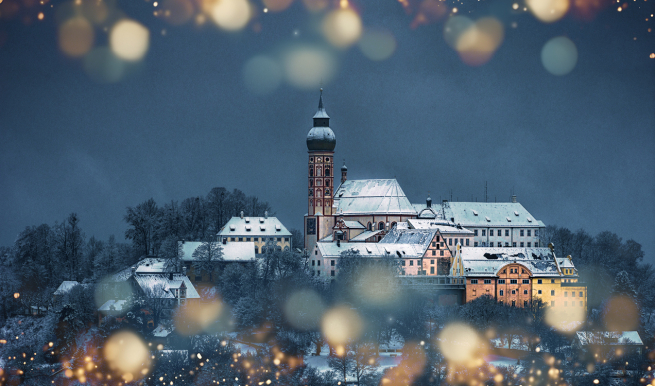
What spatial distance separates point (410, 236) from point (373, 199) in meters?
14.8

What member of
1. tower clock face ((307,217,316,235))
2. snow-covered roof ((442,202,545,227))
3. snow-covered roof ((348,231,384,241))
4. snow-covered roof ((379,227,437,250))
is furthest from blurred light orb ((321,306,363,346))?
snow-covered roof ((442,202,545,227))

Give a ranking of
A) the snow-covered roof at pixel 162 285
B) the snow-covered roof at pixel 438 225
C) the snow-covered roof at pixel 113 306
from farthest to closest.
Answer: the snow-covered roof at pixel 438 225 < the snow-covered roof at pixel 162 285 < the snow-covered roof at pixel 113 306

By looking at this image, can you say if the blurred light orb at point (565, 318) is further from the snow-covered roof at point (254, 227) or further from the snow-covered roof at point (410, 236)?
the snow-covered roof at point (254, 227)

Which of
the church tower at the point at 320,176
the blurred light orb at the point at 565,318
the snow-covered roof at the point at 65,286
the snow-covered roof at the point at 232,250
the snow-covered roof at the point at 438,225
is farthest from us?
the church tower at the point at 320,176

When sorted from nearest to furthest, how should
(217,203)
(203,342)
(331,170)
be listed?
(203,342) → (331,170) → (217,203)

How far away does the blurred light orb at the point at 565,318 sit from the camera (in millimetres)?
101875

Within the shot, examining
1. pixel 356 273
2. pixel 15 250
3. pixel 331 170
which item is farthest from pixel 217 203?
pixel 356 273

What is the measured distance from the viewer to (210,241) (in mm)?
118938

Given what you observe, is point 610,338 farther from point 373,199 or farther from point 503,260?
point 373,199

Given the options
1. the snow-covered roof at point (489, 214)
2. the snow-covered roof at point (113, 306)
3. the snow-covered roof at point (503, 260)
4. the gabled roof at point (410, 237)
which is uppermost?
the snow-covered roof at point (489, 214)

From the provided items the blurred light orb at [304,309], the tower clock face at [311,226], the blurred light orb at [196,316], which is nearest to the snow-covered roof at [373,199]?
the tower clock face at [311,226]

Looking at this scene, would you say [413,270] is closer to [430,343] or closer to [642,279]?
[430,343]

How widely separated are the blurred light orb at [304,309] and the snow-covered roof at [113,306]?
47.4 feet

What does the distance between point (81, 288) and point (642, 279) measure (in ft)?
190
